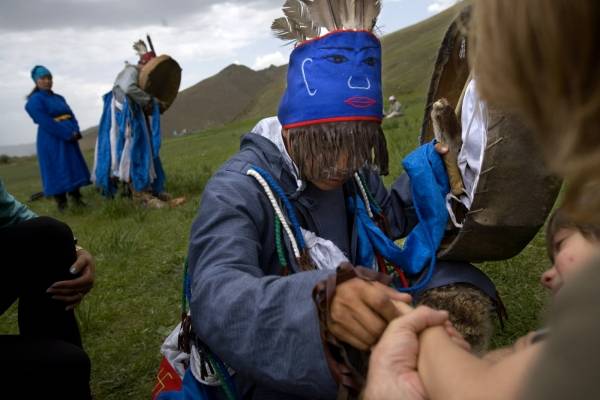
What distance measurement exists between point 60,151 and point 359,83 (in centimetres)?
708

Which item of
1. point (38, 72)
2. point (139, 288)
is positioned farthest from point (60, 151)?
point (139, 288)

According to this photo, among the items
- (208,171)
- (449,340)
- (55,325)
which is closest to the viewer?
(449,340)

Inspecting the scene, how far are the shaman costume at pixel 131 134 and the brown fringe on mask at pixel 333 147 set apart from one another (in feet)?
17.5

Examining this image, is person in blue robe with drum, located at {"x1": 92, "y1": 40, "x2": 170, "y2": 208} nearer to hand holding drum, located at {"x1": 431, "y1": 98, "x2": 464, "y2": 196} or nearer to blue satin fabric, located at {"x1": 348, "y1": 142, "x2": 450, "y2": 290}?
blue satin fabric, located at {"x1": 348, "y1": 142, "x2": 450, "y2": 290}

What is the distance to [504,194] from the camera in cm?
169

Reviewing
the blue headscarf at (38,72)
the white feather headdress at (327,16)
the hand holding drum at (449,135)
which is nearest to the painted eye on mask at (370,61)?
the white feather headdress at (327,16)

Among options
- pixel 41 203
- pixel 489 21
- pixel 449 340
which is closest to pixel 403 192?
pixel 449 340

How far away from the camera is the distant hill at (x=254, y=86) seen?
3681 centimetres

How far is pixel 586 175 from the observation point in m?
0.76

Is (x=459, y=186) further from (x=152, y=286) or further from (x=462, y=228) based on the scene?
(x=152, y=286)

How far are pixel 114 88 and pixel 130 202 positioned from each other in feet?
4.85

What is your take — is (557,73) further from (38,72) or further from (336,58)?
(38,72)

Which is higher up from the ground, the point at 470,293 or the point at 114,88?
the point at 114,88

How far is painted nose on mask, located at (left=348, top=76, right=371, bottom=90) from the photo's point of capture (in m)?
1.85
